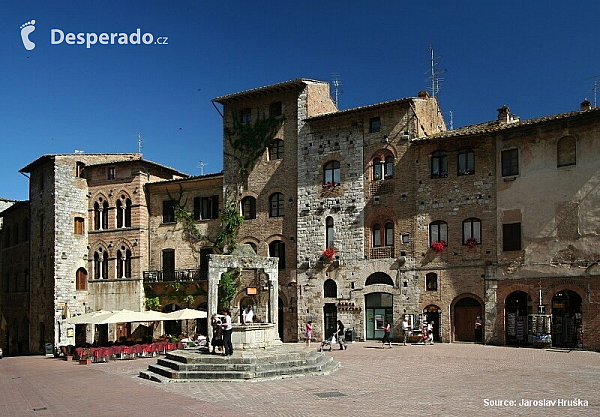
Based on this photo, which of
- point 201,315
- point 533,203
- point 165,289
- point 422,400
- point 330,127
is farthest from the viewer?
point 165,289

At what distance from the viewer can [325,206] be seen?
37.4m

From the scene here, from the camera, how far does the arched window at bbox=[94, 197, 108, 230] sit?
43062 mm

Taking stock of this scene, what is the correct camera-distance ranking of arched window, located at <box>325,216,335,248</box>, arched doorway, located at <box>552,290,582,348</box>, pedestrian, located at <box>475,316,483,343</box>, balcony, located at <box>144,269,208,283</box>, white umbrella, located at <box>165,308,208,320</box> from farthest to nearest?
balcony, located at <box>144,269,208,283</box> < arched window, located at <box>325,216,335,248</box> < white umbrella, located at <box>165,308,208,320</box> < pedestrian, located at <box>475,316,483,343</box> < arched doorway, located at <box>552,290,582,348</box>

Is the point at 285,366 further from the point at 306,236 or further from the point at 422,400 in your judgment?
the point at 306,236

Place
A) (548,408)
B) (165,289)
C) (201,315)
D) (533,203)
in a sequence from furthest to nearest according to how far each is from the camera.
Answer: (165,289) → (201,315) → (533,203) → (548,408)

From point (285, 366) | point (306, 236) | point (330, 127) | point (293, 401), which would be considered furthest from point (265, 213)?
point (293, 401)

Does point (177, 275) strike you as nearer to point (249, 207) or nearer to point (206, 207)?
point (206, 207)

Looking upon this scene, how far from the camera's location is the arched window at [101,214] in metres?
43.1

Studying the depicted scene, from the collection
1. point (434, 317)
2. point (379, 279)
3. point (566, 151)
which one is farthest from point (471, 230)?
point (566, 151)

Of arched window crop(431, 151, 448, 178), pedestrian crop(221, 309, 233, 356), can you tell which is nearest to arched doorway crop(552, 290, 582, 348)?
arched window crop(431, 151, 448, 178)

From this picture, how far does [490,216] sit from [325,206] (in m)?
9.17

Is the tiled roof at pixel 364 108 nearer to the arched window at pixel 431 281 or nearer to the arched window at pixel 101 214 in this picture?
the arched window at pixel 431 281

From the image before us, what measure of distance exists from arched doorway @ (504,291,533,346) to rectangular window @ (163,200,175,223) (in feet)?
69.3

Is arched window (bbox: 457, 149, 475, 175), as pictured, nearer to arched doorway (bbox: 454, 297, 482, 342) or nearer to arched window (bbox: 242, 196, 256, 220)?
arched doorway (bbox: 454, 297, 482, 342)
